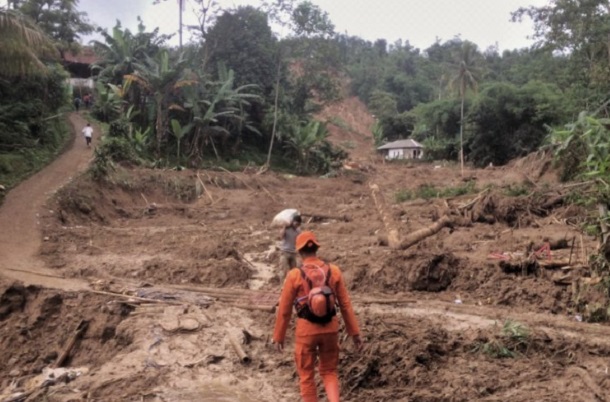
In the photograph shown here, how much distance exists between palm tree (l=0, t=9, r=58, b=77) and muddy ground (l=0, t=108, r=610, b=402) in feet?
13.0

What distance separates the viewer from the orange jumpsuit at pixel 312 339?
4.70 meters

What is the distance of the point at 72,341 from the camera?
762cm

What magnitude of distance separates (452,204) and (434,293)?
952 centimetres

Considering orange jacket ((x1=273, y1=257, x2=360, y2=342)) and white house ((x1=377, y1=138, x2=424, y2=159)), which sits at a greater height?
orange jacket ((x1=273, y1=257, x2=360, y2=342))

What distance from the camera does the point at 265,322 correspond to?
24.2 ft

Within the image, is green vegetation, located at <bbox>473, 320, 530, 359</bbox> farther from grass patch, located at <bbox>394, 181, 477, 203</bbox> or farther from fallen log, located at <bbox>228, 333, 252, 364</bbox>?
grass patch, located at <bbox>394, 181, 477, 203</bbox>

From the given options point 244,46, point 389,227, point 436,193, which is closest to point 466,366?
point 389,227

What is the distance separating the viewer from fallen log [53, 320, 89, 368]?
23.9 feet

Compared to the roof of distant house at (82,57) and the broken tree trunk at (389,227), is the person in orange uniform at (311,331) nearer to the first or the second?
the broken tree trunk at (389,227)

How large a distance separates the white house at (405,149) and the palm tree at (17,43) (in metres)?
37.3

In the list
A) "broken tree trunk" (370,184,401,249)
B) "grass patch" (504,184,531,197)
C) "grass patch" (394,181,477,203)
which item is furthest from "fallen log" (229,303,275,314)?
"grass patch" (394,181,477,203)

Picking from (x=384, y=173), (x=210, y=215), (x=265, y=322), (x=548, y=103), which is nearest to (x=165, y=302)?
(x=265, y=322)

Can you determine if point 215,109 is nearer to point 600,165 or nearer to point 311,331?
point 600,165

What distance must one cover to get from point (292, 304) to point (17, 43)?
1366 centimetres
